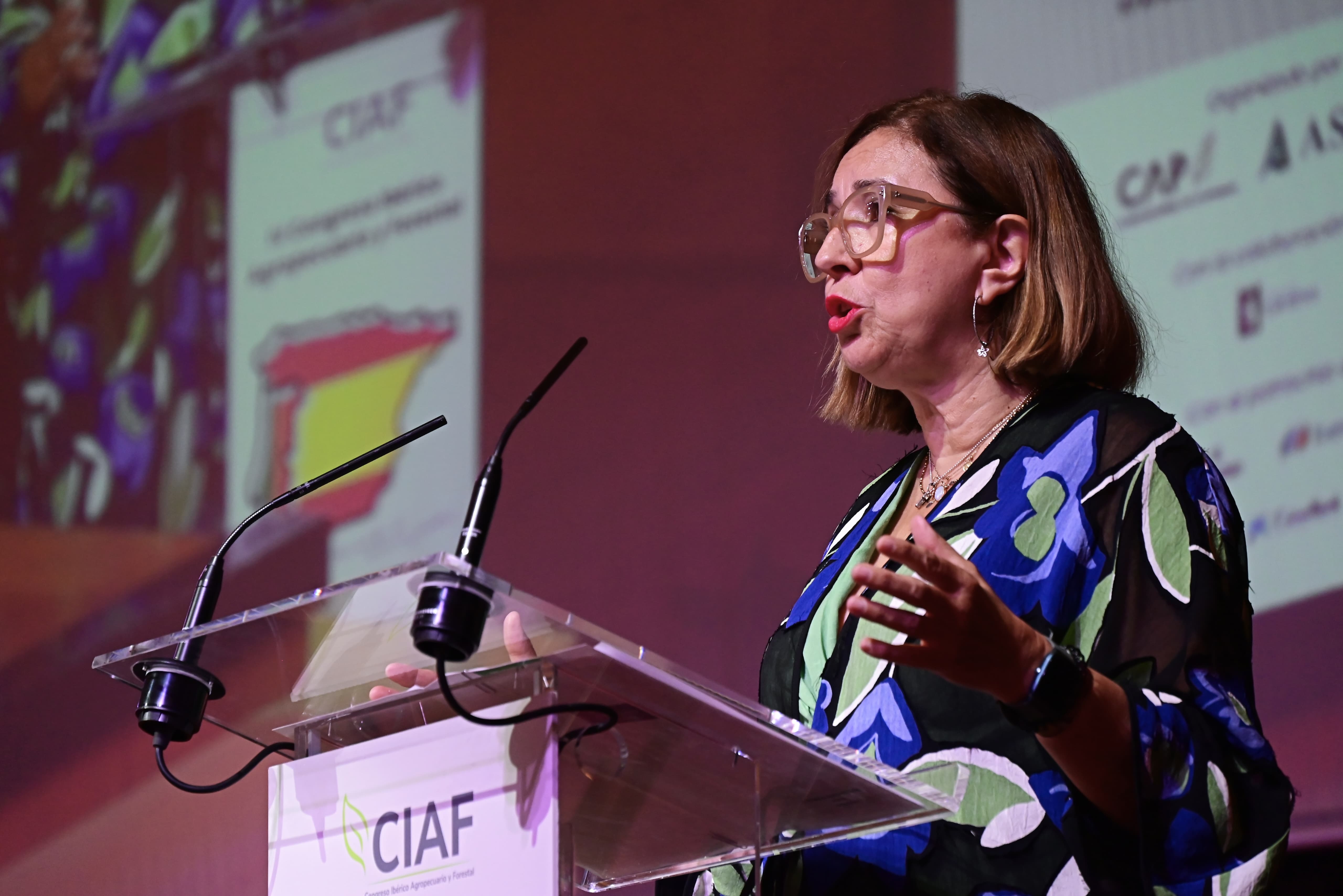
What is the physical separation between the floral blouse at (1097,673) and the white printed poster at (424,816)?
0.49 meters

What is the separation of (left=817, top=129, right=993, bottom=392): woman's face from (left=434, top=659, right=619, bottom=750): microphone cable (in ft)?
2.67

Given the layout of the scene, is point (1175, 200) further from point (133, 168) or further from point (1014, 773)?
point (133, 168)

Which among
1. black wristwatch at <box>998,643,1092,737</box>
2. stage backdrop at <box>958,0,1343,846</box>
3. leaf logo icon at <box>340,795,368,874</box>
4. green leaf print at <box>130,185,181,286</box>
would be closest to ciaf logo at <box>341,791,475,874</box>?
leaf logo icon at <box>340,795,368,874</box>

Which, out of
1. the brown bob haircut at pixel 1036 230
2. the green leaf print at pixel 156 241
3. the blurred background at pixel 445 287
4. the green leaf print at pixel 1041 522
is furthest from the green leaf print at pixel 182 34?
the green leaf print at pixel 1041 522

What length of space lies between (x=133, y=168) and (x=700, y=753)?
264 centimetres

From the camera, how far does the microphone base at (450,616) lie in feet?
3.34

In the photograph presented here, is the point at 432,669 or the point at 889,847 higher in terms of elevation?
the point at 432,669

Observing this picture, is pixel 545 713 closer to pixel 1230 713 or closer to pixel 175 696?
pixel 175 696

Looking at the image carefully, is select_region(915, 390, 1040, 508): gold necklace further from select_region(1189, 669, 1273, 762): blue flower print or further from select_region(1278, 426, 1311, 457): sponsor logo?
select_region(1278, 426, 1311, 457): sponsor logo

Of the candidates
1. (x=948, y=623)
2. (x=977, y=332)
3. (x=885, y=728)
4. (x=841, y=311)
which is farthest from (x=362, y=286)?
(x=948, y=623)

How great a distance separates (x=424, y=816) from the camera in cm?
112

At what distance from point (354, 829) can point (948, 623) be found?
48 cm

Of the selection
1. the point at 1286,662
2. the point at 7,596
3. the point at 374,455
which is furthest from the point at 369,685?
the point at 7,596

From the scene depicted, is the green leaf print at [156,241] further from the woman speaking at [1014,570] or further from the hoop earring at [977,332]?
the hoop earring at [977,332]
